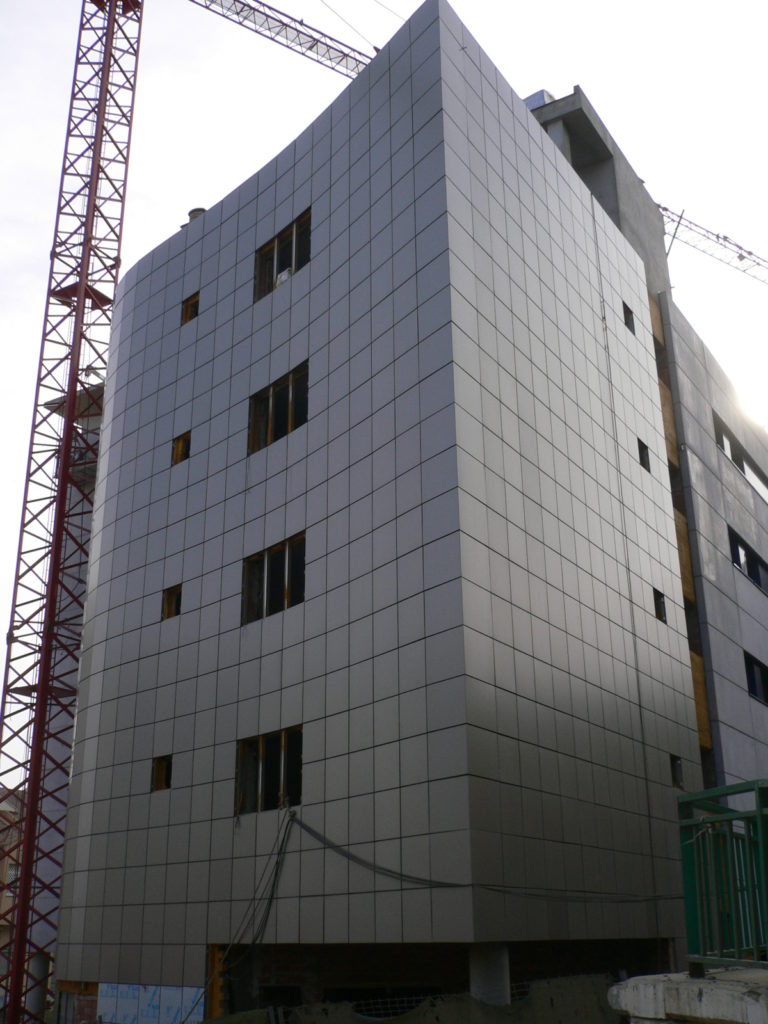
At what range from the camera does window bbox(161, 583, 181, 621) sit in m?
29.1

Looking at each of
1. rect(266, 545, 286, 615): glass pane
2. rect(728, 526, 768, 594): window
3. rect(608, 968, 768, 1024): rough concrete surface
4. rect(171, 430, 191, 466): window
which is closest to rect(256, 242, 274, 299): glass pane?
rect(171, 430, 191, 466): window

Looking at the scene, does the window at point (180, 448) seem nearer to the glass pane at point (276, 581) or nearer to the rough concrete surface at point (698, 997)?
the glass pane at point (276, 581)

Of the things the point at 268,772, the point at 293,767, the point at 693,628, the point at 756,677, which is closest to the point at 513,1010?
the point at 293,767

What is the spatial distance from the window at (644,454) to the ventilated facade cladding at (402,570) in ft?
1.19

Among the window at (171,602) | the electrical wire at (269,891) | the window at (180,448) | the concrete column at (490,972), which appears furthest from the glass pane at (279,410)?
the concrete column at (490,972)

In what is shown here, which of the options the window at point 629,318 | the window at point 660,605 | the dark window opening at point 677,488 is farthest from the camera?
the dark window opening at point 677,488

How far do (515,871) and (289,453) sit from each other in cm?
1223

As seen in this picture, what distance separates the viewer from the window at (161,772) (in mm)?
27219

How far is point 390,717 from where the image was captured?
69.3 ft

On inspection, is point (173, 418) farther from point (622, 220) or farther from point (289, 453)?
point (622, 220)

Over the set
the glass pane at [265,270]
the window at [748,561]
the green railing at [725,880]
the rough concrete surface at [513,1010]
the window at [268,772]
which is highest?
the glass pane at [265,270]

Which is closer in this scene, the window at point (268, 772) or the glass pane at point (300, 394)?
the window at point (268, 772)

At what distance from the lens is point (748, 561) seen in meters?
41.7

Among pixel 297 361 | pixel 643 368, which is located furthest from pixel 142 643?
pixel 643 368
